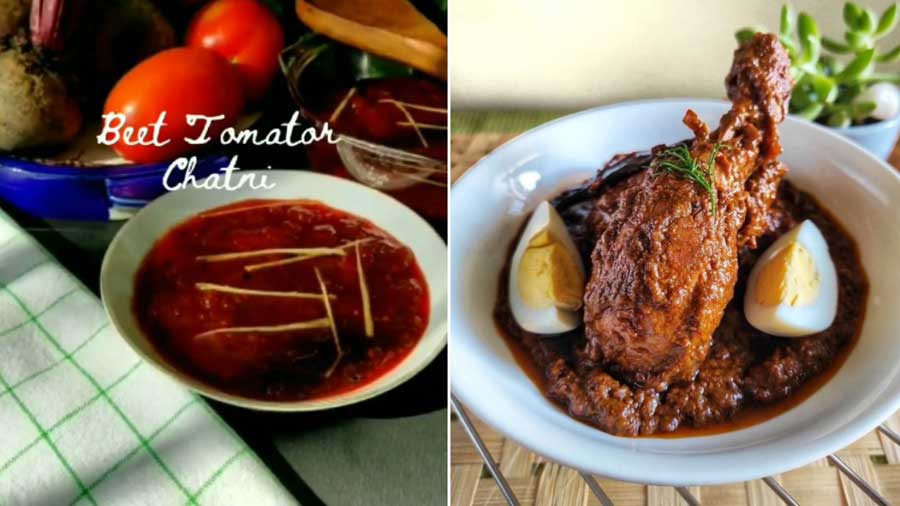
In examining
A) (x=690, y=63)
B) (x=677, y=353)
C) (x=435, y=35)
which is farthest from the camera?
(x=690, y=63)

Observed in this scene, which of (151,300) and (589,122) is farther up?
(589,122)

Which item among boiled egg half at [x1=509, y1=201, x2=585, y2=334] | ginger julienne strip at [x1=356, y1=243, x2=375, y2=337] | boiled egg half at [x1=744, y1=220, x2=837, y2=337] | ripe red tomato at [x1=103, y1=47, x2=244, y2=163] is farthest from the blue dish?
boiled egg half at [x1=744, y1=220, x2=837, y2=337]

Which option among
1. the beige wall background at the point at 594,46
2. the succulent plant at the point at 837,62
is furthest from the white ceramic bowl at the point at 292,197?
the succulent plant at the point at 837,62

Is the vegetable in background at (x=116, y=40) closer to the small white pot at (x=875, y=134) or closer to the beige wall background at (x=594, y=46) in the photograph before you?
the beige wall background at (x=594, y=46)

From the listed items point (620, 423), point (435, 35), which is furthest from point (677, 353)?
point (435, 35)

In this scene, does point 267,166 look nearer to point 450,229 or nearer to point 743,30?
point 450,229

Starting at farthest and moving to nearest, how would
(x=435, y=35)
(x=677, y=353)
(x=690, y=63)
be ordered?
(x=690, y=63) < (x=435, y=35) < (x=677, y=353)
